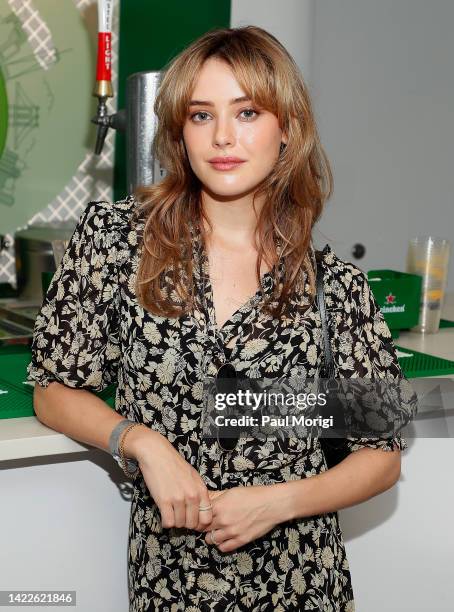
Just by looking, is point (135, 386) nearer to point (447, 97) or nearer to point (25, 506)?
point (25, 506)

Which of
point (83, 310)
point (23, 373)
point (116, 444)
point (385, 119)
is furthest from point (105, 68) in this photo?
point (385, 119)

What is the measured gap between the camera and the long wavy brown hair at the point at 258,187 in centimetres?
129

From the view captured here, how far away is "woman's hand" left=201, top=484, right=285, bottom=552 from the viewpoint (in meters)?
1.27

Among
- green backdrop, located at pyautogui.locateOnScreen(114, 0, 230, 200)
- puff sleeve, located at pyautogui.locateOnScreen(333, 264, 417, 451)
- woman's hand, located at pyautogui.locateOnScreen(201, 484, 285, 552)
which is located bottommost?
woman's hand, located at pyautogui.locateOnScreen(201, 484, 285, 552)

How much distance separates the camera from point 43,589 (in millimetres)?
1474

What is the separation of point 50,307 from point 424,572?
1.00m

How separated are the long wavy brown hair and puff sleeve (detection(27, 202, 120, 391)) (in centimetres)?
5

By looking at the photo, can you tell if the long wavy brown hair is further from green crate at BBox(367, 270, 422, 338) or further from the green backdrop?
the green backdrop

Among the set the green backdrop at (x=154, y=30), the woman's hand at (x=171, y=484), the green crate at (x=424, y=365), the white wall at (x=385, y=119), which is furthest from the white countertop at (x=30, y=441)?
the white wall at (x=385, y=119)

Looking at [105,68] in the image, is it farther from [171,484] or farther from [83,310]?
[171,484]

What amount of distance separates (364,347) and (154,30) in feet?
6.01

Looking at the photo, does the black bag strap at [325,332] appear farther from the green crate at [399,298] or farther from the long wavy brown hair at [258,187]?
the green crate at [399,298]

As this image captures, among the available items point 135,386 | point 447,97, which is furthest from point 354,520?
point 447,97

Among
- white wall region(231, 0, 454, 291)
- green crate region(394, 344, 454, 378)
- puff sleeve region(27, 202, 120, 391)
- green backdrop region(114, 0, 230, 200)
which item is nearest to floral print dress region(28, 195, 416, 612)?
puff sleeve region(27, 202, 120, 391)
